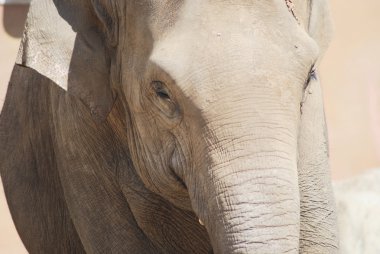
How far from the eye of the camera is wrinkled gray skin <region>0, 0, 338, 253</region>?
4418mm

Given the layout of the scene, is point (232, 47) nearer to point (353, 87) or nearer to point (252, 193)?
point (252, 193)

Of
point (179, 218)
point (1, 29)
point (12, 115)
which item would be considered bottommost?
point (179, 218)

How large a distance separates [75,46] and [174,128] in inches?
21.7

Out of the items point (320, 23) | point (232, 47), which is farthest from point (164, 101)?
point (320, 23)

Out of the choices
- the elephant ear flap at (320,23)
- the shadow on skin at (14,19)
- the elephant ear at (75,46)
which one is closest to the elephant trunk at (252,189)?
the elephant ear flap at (320,23)

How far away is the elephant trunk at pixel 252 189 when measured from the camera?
4.29 meters

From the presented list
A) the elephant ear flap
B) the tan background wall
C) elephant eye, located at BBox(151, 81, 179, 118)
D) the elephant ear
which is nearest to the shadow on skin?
the tan background wall

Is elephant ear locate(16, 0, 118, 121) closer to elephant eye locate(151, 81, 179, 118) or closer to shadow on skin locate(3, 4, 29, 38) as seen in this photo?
elephant eye locate(151, 81, 179, 118)

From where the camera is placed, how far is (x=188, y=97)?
4574 millimetres

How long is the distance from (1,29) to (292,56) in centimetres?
393

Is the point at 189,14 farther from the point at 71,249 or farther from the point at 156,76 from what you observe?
Answer: the point at 71,249

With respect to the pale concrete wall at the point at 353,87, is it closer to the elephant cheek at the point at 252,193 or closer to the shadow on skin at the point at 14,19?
the shadow on skin at the point at 14,19

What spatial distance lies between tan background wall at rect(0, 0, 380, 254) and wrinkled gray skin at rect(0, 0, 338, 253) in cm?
268

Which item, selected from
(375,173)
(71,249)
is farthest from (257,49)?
(375,173)
